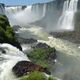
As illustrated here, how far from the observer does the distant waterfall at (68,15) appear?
72425 millimetres

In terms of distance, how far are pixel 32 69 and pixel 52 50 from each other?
22642 millimetres

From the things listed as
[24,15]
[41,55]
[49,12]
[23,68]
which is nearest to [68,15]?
[49,12]

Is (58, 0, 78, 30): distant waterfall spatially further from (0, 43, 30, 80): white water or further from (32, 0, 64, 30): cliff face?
(0, 43, 30, 80): white water

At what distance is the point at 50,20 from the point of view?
3307 inches

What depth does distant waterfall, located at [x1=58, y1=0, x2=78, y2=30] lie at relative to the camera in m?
72.4

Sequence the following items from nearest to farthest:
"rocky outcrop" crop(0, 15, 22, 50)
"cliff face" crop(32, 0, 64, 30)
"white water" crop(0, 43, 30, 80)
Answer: "white water" crop(0, 43, 30, 80) → "rocky outcrop" crop(0, 15, 22, 50) → "cliff face" crop(32, 0, 64, 30)

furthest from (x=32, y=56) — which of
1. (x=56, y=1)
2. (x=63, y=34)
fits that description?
(x=56, y=1)

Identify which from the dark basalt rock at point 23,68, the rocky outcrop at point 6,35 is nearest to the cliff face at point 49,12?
the rocky outcrop at point 6,35

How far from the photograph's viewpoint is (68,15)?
2960 inches

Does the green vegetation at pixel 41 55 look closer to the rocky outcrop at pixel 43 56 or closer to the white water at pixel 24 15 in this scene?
the rocky outcrop at pixel 43 56

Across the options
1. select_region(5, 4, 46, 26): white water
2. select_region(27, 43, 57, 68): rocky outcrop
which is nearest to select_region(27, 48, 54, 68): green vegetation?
select_region(27, 43, 57, 68): rocky outcrop

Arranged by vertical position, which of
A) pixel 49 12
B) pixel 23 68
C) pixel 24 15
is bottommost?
pixel 24 15

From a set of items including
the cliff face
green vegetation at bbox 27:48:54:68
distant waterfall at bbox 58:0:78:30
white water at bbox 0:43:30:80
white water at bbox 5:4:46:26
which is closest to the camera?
white water at bbox 0:43:30:80

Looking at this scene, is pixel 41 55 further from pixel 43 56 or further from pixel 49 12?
pixel 49 12
